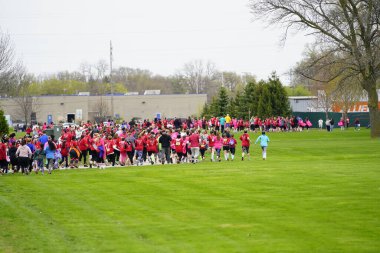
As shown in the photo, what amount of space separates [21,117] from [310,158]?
75998 millimetres

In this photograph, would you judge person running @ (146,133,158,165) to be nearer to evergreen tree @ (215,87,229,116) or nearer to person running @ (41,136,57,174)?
person running @ (41,136,57,174)

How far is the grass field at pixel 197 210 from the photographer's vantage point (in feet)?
50.3

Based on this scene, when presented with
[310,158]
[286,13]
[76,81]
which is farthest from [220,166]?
[76,81]

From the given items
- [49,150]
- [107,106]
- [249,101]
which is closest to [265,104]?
[249,101]

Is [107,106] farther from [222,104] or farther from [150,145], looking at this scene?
[150,145]

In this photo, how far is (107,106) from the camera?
114562 millimetres

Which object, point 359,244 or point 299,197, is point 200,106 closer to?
point 299,197

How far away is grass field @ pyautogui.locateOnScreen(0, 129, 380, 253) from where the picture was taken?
1534 cm

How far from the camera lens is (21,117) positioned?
366ft

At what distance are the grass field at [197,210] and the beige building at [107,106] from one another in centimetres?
7908

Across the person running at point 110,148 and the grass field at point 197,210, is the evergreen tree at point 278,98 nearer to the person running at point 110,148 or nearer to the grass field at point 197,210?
→ the person running at point 110,148

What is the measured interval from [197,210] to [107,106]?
95.6 meters

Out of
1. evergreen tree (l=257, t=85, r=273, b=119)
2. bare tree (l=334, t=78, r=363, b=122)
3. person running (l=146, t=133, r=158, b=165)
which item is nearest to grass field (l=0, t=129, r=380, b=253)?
person running (l=146, t=133, r=158, b=165)

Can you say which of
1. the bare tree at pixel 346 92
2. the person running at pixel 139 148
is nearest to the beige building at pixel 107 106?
the bare tree at pixel 346 92
